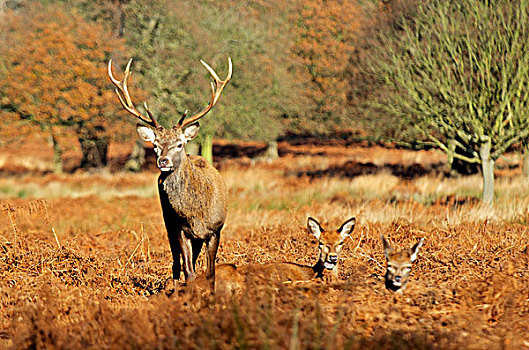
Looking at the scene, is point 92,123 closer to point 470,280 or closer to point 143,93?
point 143,93

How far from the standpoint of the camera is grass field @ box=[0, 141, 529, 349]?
4.18 meters

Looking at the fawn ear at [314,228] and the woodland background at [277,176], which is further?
the fawn ear at [314,228]

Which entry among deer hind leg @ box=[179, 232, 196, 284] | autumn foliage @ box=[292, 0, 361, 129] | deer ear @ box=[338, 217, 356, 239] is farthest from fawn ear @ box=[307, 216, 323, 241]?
autumn foliage @ box=[292, 0, 361, 129]

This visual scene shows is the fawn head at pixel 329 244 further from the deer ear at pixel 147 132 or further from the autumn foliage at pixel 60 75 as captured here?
the autumn foliage at pixel 60 75

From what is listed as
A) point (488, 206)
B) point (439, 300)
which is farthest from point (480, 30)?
point (439, 300)

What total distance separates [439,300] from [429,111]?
971 cm

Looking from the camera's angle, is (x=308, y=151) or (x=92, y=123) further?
(x=308, y=151)

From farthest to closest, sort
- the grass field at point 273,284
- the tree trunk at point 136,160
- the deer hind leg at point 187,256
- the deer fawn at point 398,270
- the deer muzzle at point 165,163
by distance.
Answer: the tree trunk at point 136,160 → the deer hind leg at point 187,256 → the deer muzzle at point 165,163 → the deer fawn at point 398,270 → the grass field at point 273,284

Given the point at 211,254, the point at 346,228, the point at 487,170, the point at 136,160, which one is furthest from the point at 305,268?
the point at 136,160

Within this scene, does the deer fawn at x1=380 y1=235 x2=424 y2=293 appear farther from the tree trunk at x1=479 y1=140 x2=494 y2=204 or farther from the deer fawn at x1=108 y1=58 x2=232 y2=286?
the tree trunk at x1=479 y1=140 x2=494 y2=204

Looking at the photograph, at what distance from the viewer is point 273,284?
5.05 metres

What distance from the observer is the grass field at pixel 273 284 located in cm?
418

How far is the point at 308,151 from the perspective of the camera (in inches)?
1564

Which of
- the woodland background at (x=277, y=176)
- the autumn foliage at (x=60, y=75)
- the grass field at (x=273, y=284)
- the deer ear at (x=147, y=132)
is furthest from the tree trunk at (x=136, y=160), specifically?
the deer ear at (x=147, y=132)
